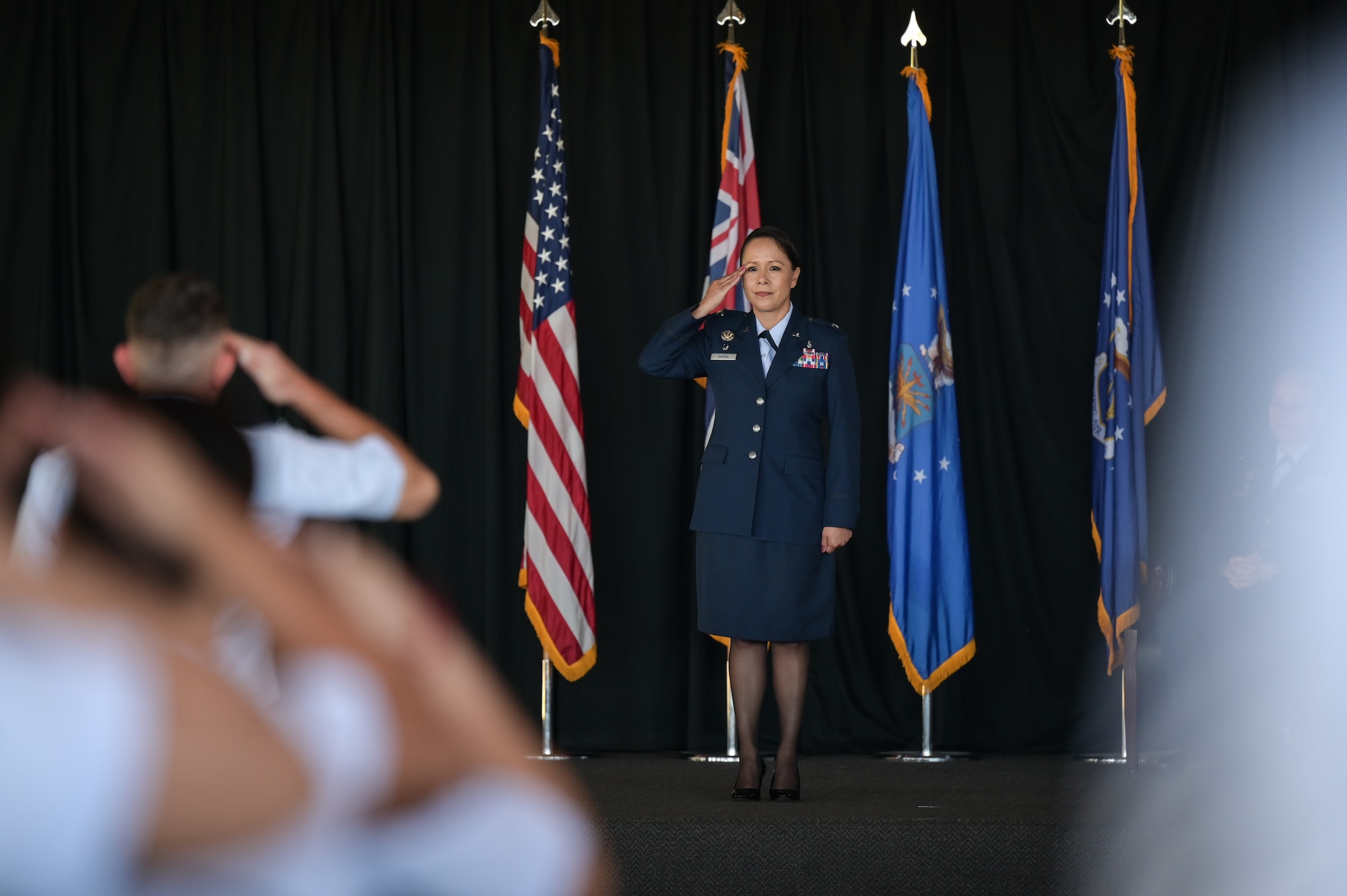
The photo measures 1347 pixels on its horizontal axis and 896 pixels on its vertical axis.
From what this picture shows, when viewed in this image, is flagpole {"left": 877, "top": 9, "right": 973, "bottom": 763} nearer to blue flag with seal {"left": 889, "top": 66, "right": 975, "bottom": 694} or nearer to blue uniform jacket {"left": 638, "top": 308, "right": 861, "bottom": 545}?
blue flag with seal {"left": 889, "top": 66, "right": 975, "bottom": 694}

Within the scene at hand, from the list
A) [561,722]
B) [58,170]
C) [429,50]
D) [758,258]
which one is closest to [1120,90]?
[758,258]

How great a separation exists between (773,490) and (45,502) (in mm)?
2552

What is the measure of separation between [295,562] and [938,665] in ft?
12.6

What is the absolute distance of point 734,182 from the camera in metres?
4.31

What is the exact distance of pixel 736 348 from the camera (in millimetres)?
3572

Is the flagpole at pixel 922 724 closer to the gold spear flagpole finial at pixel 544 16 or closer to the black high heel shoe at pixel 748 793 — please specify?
the black high heel shoe at pixel 748 793

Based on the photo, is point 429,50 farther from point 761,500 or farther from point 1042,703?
point 1042,703

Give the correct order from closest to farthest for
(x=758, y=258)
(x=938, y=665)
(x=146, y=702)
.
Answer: (x=146, y=702) → (x=758, y=258) → (x=938, y=665)

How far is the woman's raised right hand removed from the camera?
135 inches

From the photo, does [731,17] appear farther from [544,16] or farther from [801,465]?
[801,465]

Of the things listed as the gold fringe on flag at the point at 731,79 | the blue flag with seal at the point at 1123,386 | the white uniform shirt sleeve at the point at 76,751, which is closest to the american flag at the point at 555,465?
the gold fringe on flag at the point at 731,79

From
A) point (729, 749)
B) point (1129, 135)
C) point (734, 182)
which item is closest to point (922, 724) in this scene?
point (729, 749)

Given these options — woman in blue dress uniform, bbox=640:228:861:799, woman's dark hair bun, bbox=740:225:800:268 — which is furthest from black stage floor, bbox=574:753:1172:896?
woman's dark hair bun, bbox=740:225:800:268

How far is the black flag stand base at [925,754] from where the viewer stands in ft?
14.0
